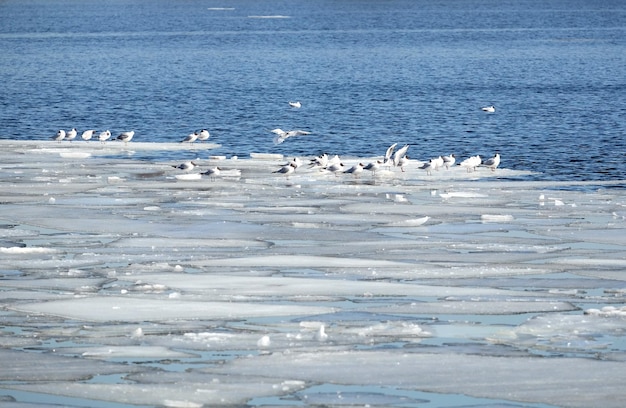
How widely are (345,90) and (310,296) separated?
36.8 meters

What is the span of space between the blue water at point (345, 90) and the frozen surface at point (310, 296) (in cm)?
719

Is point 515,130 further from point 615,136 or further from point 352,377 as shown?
point 352,377

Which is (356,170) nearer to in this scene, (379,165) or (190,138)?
(379,165)

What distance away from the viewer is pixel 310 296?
38.9 ft

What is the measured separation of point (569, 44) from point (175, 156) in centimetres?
5701

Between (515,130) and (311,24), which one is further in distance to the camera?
(311,24)

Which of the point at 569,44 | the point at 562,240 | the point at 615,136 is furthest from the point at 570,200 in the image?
the point at 569,44

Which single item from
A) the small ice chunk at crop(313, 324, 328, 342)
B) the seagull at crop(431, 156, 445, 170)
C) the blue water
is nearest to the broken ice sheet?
the small ice chunk at crop(313, 324, 328, 342)

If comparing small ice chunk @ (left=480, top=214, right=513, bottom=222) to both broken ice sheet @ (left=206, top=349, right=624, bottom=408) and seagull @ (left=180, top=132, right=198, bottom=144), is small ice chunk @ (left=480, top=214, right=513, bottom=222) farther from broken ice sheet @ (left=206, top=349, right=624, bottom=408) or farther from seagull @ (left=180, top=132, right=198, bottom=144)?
seagull @ (left=180, top=132, right=198, bottom=144)

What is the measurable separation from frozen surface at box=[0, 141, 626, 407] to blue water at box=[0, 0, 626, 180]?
283 inches

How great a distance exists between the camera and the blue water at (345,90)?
30.6 m

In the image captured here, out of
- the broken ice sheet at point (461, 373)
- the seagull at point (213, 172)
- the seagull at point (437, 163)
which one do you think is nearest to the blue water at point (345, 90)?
the seagull at point (437, 163)

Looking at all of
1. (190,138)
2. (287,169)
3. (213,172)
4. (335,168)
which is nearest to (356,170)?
(335,168)

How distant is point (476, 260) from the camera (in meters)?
13.7
